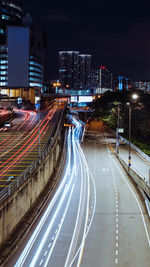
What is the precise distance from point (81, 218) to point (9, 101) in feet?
295

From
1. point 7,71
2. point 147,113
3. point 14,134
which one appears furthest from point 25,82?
point 14,134

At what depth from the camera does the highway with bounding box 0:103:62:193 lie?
98.1 feet

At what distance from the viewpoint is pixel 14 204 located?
1961cm

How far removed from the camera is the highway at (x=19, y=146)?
1177 inches

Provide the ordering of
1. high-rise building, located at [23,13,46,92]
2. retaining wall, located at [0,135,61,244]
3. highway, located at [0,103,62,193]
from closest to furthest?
retaining wall, located at [0,135,61,244] → highway, located at [0,103,62,193] → high-rise building, located at [23,13,46,92]

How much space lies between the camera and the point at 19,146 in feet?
152

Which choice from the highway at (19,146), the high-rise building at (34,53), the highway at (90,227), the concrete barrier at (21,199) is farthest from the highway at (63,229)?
the high-rise building at (34,53)

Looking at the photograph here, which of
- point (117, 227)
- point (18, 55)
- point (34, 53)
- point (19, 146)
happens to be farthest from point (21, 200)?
point (34, 53)

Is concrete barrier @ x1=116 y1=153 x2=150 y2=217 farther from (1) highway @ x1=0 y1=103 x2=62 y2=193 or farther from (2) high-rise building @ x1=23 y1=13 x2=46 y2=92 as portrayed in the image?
(2) high-rise building @ x1=23 y1=13 x2=46 y2=92

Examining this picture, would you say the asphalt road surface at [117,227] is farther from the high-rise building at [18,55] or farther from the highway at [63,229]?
the high-rise building at [18,55]

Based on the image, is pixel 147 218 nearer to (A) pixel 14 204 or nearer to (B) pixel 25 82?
(A) pixel 14 204

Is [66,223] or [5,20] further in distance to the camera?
[5,20]

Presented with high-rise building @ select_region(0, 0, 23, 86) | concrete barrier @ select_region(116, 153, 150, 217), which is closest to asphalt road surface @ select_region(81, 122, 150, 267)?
concrete barrier @ select_region(116, 153, 150, 217)

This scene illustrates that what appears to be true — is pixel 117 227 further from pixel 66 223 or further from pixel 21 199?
pixel 21 199
